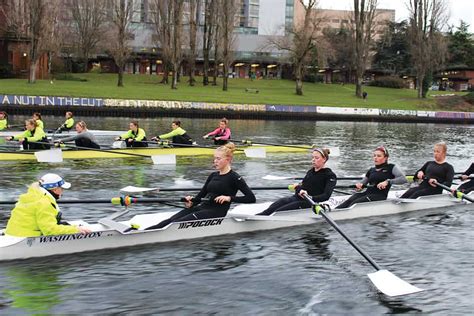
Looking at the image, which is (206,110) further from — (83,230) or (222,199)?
(83,230)

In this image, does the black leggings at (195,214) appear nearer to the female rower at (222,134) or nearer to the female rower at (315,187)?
the female rower at (315,187)

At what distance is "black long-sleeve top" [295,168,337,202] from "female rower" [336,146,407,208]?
1675 mm

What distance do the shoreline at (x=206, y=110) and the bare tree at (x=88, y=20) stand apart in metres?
27.2

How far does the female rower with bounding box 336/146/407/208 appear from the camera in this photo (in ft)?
47.5

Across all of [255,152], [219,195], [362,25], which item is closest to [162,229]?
[219,195]

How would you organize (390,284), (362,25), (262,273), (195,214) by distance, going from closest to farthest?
(390,284) < (262,273) < (195,214) < (362,25)

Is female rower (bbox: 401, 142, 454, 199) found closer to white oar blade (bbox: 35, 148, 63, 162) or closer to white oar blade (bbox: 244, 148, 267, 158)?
white oar blade (bbox: 244, 148, 267, 158)

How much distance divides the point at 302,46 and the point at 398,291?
63873 mm

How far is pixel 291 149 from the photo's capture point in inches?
1174

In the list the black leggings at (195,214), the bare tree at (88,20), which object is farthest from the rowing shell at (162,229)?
the bare tree at (88,20)

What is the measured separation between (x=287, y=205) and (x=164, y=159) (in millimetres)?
10666

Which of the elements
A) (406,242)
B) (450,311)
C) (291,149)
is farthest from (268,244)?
(291,149)

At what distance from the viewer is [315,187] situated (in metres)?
13.4

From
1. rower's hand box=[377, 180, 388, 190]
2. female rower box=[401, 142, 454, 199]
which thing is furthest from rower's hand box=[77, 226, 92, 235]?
female rower box=[401, 142, 454, 199]
